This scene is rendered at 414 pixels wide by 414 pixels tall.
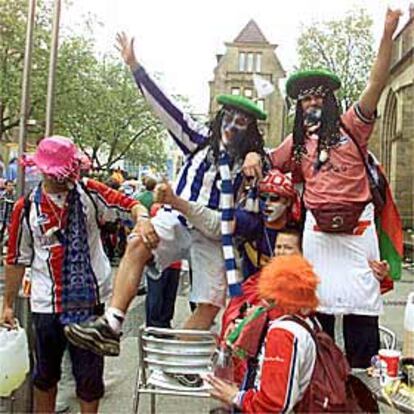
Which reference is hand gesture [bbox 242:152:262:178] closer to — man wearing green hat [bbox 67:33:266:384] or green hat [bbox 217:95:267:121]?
man wearing green hat [bbox 67:33:266:384]

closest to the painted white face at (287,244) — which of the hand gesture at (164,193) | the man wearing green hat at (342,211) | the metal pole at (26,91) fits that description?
the man wearing green hat at (342,211)

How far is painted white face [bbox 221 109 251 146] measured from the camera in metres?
4.15

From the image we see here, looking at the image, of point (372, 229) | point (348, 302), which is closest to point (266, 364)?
point (348, 302)

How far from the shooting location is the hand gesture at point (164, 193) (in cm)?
369

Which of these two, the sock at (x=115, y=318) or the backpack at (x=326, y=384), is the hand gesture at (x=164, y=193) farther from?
the backpack at (x=326, y=384)

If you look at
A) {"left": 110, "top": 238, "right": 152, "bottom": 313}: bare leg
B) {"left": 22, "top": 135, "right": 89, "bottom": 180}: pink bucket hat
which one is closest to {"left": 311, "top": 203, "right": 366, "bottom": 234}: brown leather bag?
{"left": 110, "top": 238, "right": 152, "bottom": 313}: bare leg

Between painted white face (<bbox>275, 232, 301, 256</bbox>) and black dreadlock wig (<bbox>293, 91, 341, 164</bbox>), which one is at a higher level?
black dreadlock wig (<bbox>293, 91, 341, 164</bbox>)

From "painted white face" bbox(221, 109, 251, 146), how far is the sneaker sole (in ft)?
4.04

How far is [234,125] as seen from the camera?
4.16 meters

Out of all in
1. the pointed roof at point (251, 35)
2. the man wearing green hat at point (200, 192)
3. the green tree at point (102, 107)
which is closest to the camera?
the man wearing green hat at point (200, 192)

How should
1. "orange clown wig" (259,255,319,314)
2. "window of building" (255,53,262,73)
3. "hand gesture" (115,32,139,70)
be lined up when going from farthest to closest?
"window of building" (255,53,262,73)
"hand gesture" (115,32,139,70)
"orange clown wig" (259,255,319,314)

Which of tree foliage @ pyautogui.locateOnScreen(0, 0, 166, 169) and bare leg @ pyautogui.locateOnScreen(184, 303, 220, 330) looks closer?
bare leg @ pyautogui.locateOnScreen(184, 303, 220, 330)

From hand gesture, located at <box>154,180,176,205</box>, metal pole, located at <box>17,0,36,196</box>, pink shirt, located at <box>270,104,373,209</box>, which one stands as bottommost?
hand gesture, located at <box>154,180,176,205</box>

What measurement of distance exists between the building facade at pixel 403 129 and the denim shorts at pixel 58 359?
21.7 meters
